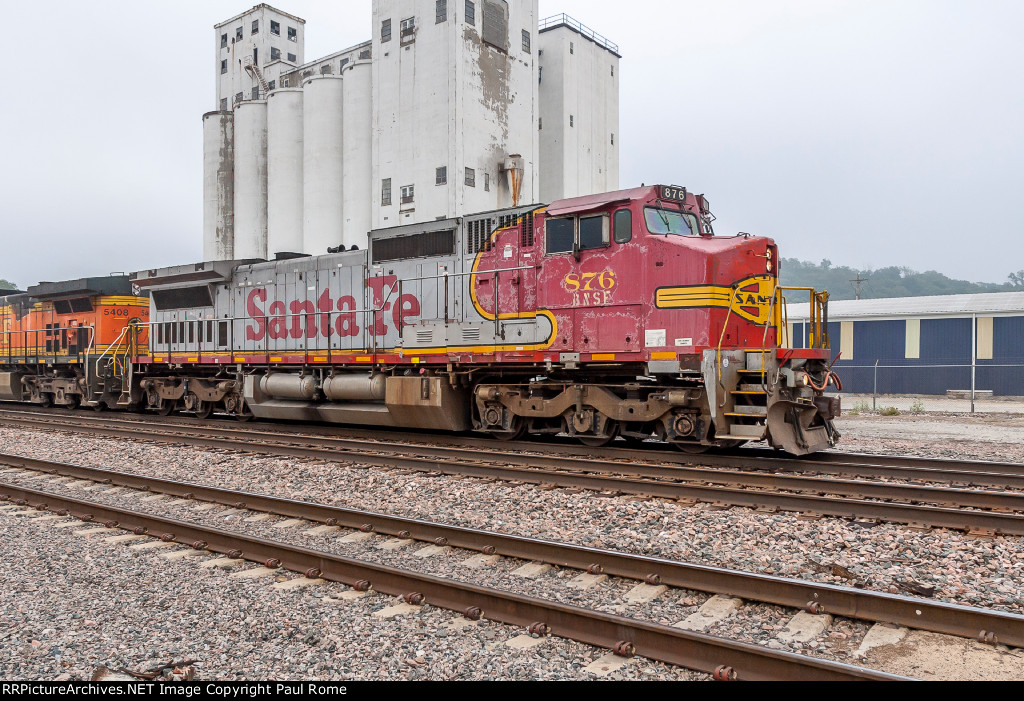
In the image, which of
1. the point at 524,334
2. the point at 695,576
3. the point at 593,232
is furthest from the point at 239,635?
the point at 593,232

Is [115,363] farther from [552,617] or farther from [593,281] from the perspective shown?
[552,617]

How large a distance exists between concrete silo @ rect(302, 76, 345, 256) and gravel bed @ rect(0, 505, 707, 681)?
134ft

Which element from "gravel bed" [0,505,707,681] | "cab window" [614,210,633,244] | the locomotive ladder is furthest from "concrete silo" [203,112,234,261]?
"gravel bed" [0,505,707,681]

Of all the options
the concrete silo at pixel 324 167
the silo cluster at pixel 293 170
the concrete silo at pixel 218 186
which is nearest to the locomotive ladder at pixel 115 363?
the silo cluster at pixel 293 170

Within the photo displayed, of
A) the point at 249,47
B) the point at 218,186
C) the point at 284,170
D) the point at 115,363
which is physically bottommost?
the point at 115,363

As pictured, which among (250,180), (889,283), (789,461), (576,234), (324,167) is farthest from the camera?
(889,283)

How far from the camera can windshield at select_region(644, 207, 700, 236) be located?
34.4 ft

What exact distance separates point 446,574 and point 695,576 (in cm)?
183

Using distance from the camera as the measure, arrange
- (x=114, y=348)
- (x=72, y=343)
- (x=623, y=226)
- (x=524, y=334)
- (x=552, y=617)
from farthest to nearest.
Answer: (x=72, y=343), (x=114, y=348), (x=524, y=334), (x=623, y=226), (x=552, y=617)

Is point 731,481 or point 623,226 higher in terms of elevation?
point 623,226

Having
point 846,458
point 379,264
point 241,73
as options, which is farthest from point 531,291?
point 241,73

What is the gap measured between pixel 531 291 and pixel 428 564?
662 cm

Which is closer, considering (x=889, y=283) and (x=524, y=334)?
(x=524, y=334)

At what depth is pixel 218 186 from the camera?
177 ft
